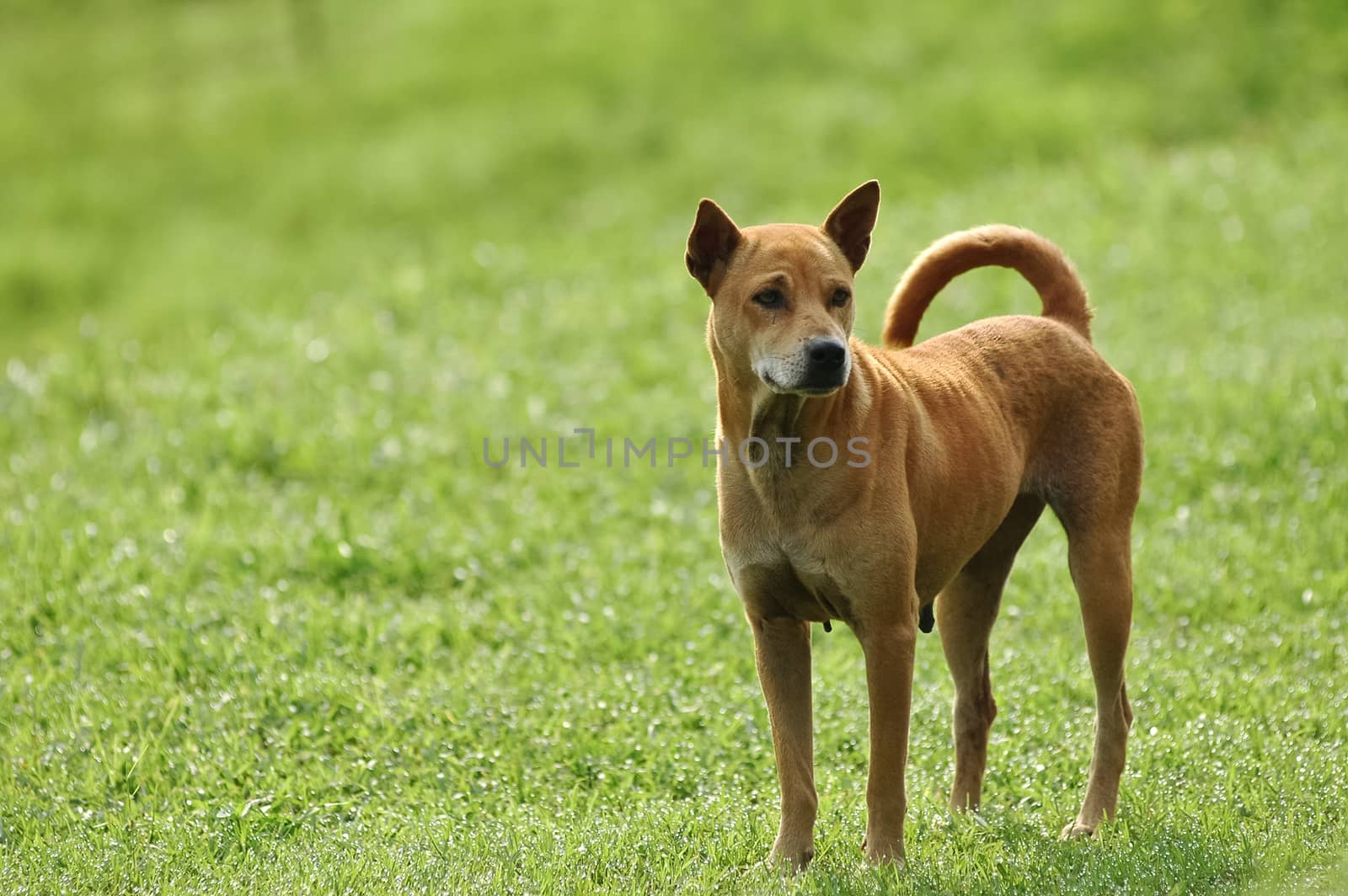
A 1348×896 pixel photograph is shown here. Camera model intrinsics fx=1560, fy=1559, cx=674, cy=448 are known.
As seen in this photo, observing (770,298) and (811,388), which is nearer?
(811,388)

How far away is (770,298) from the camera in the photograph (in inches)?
199

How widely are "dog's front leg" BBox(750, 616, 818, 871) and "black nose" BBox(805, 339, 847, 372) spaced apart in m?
1.01

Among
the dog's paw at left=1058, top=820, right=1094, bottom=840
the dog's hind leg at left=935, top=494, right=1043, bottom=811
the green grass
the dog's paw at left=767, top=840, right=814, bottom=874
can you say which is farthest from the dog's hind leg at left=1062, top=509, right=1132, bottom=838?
the dog's paw at left=767, top=840, right=814, bottom=874

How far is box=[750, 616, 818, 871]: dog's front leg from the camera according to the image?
17.8 ft

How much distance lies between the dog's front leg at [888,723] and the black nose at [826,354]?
0.87 m

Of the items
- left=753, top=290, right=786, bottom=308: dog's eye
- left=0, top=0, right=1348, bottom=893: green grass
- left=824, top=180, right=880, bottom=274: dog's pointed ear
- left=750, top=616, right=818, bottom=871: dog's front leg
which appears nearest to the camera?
left=753, top=290, right=786, bottom=308: dog's eye

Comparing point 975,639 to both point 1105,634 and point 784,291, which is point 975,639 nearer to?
point 1105,634

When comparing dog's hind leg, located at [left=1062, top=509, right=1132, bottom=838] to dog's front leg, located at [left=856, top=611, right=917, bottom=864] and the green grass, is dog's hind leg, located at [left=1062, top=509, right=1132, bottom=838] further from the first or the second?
dog's front leg, located at [left=856, top=611, right=917, bottom=864]

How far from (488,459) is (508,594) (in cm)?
234

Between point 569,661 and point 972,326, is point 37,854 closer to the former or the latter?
point 569,661

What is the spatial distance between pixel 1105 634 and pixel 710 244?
6.89 ft

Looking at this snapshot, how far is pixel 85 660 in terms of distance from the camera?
25.2ft
